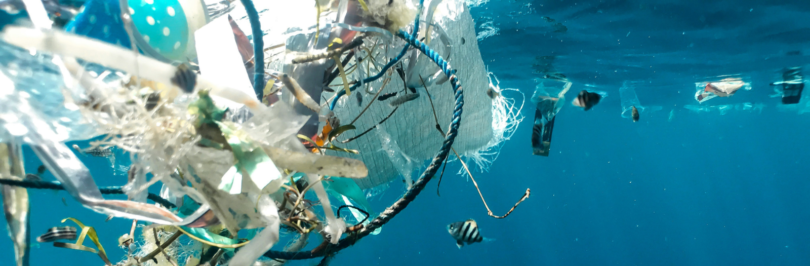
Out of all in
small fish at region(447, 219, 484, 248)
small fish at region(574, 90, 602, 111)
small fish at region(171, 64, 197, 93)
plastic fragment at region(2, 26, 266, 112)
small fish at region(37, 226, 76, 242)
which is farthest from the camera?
small fish at region(574, 90, 602, 111)

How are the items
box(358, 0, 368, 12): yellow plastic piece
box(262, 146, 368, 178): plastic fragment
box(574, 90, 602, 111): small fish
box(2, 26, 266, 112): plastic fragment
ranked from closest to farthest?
box(2, 26, 266, 112): plastic fragment → box(262, 146, 368, 178): plastic fragment → box(358, 0, 368, 12): yellow plastic piece → box(574, 90, 602, 111): small fish

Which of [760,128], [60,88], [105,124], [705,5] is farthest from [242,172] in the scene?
[760,128]

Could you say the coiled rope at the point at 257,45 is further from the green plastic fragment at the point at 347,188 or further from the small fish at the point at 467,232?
the small fish at the point at 467,232

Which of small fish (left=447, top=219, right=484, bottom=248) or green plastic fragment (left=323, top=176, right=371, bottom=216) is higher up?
green plastic fragment (left=323, top=176, right=371, bottom=216)

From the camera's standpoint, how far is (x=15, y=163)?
1.11 metres

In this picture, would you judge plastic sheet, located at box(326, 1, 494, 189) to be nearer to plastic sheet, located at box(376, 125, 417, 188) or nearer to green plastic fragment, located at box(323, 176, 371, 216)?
plastic sheet, located at box(376, 125, 417, 188)

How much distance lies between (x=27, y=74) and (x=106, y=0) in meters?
0.43

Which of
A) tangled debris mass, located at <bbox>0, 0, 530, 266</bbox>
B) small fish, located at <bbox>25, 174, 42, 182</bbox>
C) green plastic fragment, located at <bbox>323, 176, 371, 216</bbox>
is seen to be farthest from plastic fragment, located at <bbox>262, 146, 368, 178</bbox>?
small fish, located at <bbox>25, 174, 42, 182</bbox>

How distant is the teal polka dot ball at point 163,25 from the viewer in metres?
1.23

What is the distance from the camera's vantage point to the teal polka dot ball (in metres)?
1.23

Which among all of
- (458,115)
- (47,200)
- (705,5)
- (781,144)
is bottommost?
(781,144)

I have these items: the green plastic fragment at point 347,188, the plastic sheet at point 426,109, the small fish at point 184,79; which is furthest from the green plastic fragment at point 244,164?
the plastic sheet at point 426,109

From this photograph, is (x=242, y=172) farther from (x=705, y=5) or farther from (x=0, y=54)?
(x=705, y=5)

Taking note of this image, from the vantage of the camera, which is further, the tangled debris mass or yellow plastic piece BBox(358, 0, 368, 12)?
yellow plastic piece BBox(358, 0, 368, 12)
